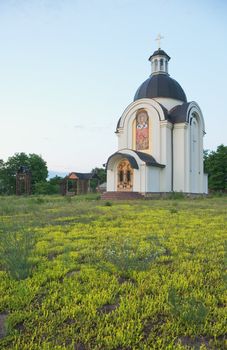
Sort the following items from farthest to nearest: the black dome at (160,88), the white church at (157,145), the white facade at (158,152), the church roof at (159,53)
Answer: the church roof at (159,53)
the black dome at (160,88)
the white church at (157,145)
the white facade at (158,152)

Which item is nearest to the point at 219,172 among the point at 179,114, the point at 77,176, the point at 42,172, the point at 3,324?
the point at 179,114

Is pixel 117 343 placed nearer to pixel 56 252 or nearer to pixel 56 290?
pixel 56 290

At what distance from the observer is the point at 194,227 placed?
718cm

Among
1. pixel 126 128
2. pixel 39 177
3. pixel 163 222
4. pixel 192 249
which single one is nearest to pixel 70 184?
pixel 39 177

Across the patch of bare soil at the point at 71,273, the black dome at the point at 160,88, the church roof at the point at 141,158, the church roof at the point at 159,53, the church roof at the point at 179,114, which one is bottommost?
the patch of bare soil at the point at 71,273

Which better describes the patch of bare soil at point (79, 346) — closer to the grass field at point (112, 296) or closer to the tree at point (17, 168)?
the grass field at point (112, 296)

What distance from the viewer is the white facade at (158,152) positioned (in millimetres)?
22781

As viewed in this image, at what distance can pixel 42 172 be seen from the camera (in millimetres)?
48125

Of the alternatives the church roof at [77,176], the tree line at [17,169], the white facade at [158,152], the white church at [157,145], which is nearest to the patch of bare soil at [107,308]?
the white church at [157,145]

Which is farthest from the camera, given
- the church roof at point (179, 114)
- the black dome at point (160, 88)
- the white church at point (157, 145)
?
the black dome at point (160, 88)

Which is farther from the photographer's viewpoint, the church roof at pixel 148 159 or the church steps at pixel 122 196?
the church roof at pixel 148 159

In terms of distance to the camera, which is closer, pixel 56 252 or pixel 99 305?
pixel 99 305

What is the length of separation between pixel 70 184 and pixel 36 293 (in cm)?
4440

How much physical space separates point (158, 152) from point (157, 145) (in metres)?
0.60
